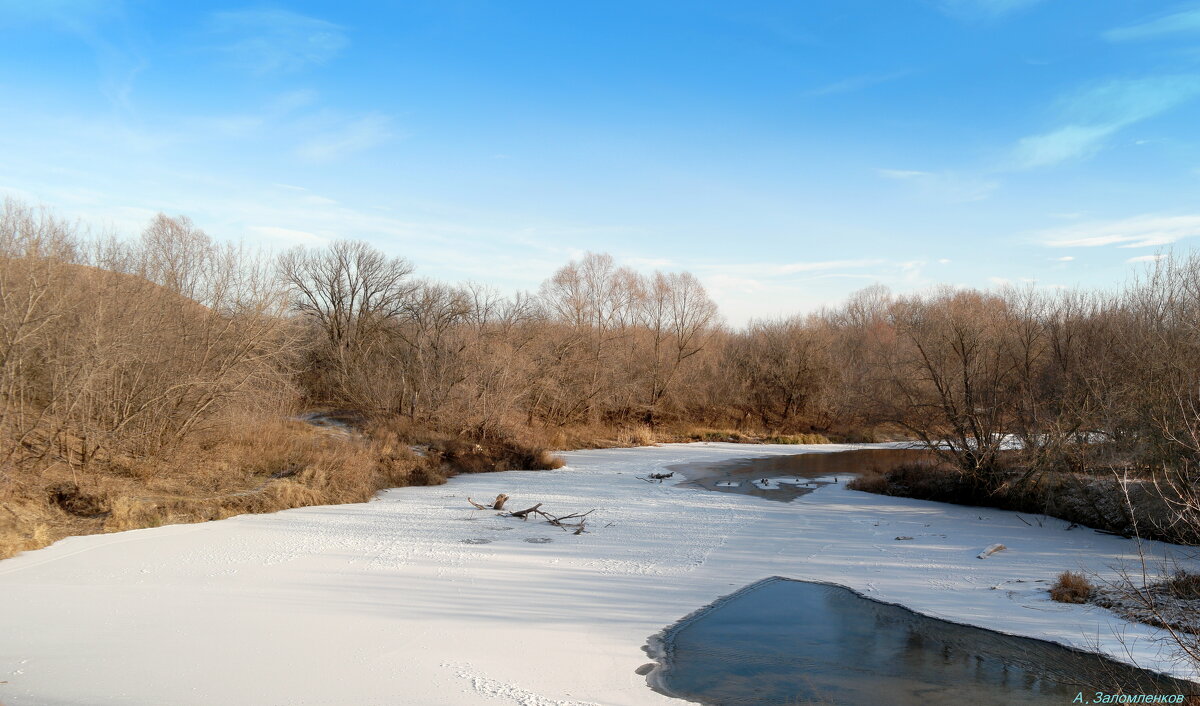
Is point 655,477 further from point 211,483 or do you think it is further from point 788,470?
point 211,483

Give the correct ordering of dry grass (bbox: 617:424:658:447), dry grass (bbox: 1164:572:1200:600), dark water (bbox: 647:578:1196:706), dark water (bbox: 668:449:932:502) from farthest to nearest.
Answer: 1. dry grass (bbox: 617:424:658:447)
2. dark water (bbox: 668:449:932:502)
3. dry grass (bbox: 1164:572:1200:600)
4. dark water (bbox: 647:578:1196:706)

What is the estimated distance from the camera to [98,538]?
13398 mm

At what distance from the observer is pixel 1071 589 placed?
10.7 meters

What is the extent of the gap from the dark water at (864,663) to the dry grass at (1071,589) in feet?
6.28

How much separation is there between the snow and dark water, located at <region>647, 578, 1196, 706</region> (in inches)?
17.9

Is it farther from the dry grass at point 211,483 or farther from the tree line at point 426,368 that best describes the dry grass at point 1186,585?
the dry grass at point 211,483

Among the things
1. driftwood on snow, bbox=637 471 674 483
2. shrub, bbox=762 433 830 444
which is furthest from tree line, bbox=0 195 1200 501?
shrub, bbox=762 433 830 444

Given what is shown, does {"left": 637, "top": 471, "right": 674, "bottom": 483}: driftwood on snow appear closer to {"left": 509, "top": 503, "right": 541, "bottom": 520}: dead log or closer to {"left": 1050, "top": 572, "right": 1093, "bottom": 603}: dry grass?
{"left": 509, "top": 503, "right": 541, "bottom": 520}: dead log

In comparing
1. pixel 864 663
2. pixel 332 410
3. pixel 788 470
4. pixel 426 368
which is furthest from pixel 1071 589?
pixel 332 410

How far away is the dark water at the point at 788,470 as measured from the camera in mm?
22969

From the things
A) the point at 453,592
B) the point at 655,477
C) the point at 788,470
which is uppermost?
the point at 788,470

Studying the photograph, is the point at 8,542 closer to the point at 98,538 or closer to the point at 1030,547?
the point at 98,538

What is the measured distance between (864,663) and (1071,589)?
15.2 ft

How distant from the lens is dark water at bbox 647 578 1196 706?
7645mm
